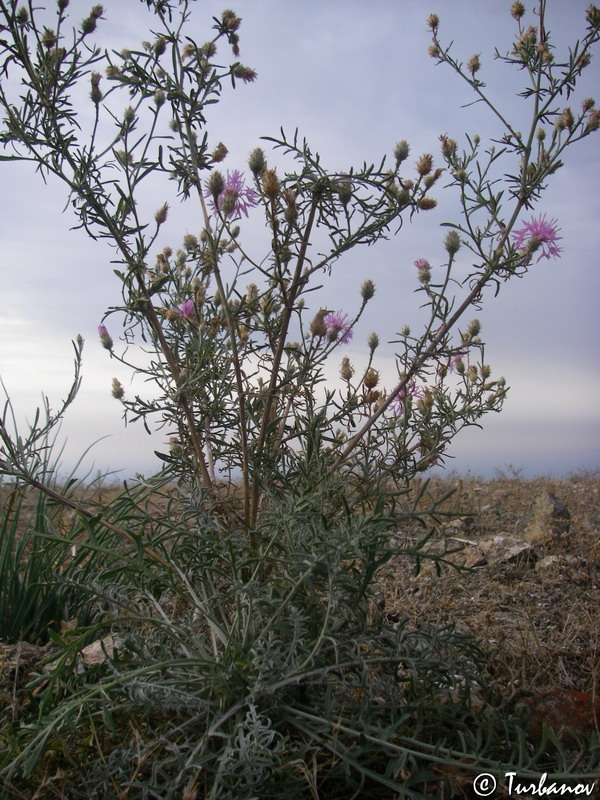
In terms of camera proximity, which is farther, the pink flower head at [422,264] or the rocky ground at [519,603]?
the pink flower head at [422,264]

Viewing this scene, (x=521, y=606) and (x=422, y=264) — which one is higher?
(x=422, y=264)

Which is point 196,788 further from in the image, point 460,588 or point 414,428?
point 460,588

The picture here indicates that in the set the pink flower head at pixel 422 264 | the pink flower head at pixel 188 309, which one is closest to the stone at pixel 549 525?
the pink flower head at pixel 422 264

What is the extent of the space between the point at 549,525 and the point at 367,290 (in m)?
1.89

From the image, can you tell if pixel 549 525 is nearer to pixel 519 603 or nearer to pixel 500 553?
pixel 500 553

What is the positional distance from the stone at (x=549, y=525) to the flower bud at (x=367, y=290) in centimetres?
180

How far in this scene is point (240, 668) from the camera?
1484 millimetres

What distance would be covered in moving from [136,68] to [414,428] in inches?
54.5

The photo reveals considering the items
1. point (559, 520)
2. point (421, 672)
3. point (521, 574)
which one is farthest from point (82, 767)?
point (559, 520)

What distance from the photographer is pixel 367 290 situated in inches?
91.0

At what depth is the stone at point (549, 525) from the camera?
3.43 m

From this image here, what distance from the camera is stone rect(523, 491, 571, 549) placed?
343cm

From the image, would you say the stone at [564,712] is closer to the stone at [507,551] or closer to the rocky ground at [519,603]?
the rocky ground at [519,603]

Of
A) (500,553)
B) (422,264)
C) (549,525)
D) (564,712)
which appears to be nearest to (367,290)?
(422,264)
